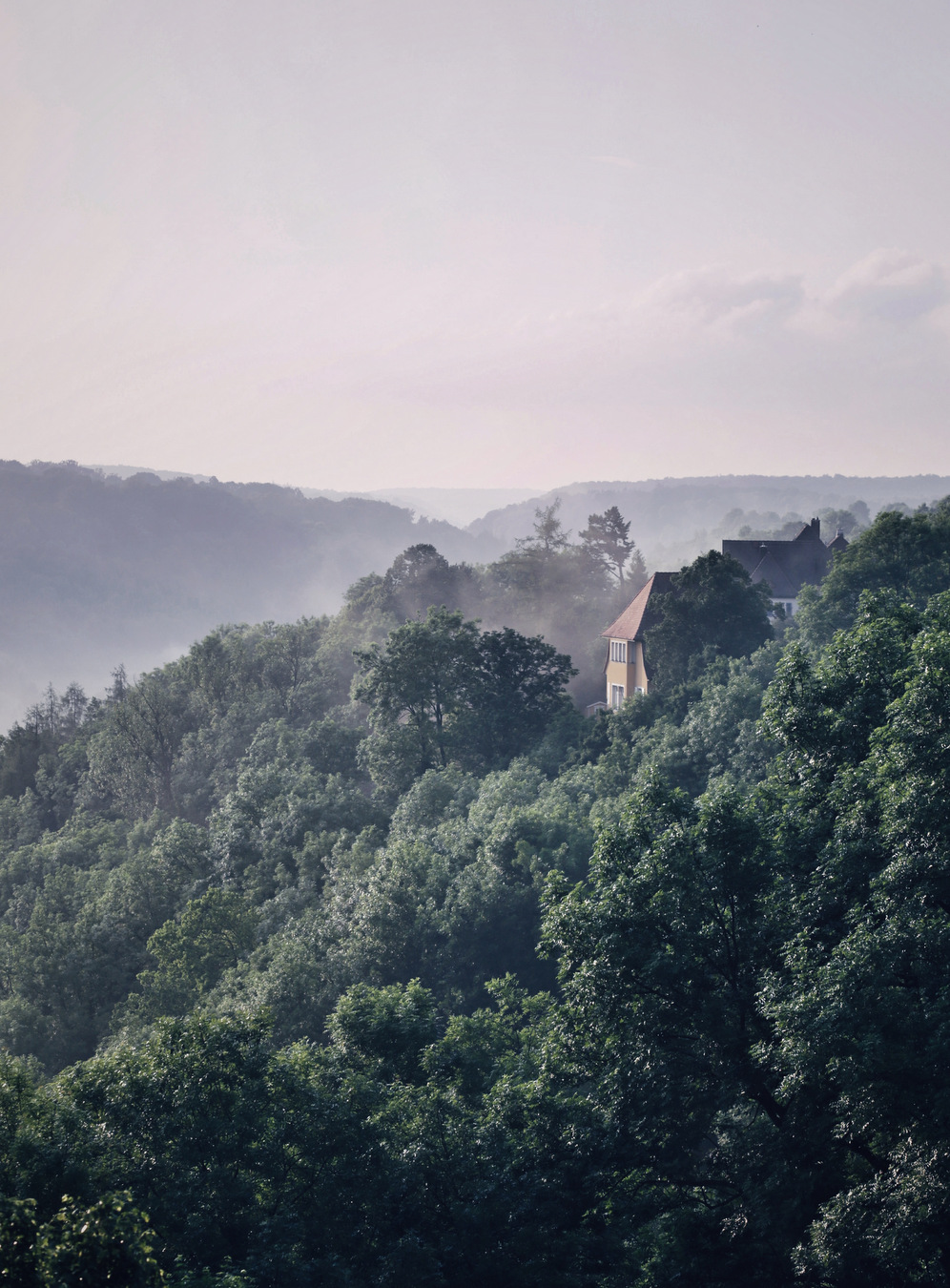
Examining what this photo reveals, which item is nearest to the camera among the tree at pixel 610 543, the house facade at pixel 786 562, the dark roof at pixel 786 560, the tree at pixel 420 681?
the tree at pixel 420 681

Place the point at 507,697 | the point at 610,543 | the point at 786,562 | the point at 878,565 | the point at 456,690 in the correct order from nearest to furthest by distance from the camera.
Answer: the point at 878,565
the point at 507,697
the point at 456,690
the point at 786,562
the point at 610,543

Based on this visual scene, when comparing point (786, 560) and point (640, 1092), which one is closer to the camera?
point (640, 1092)

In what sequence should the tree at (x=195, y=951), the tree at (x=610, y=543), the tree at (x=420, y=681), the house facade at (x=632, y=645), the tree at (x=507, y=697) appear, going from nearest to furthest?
the tree at (x=195, y=951) → the tree at (x=420, y=681) → the tree at (x=507, y=697) → the house facade at (x=632, y=645) → the tree at (x=610, y=543)

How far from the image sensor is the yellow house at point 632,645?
212 feet

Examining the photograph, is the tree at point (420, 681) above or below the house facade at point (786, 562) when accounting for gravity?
below

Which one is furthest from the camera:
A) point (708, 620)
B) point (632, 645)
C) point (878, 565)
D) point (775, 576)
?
point (775, 576)

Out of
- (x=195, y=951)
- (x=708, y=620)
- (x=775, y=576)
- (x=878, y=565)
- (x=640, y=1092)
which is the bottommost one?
(x=195, y=951)

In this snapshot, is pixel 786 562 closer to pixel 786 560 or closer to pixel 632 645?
pixel 786 560

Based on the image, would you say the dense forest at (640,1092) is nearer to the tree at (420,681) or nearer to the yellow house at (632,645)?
the tree at (420,681)

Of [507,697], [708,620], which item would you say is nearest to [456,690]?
[507,697]

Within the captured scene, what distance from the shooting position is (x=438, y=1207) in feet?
55.6

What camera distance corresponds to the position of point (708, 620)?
5556cm

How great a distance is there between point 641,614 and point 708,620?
10183 mm

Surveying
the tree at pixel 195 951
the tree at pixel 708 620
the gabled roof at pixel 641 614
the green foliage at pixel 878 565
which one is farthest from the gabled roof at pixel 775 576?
the tree at pixel 195 951
